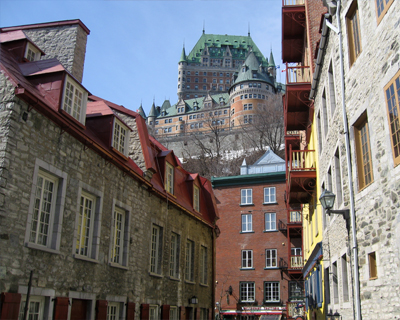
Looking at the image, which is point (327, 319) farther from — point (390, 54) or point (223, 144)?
point (223, 144)

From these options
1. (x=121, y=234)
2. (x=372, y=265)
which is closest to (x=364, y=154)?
(x=372, y=265)

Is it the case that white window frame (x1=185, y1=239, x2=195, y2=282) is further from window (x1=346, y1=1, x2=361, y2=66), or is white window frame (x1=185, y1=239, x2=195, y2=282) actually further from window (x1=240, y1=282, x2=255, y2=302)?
window (x1=240, y1=282, x2=255, y2=302)

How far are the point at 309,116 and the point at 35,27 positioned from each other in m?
11.0

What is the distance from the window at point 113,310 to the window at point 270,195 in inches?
912

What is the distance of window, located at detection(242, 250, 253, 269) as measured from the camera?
3247 cm

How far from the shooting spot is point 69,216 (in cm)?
951

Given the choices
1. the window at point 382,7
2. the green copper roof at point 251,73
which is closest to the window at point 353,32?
the window at point 382,7

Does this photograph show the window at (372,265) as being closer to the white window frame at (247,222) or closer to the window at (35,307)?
the window at (35,307)

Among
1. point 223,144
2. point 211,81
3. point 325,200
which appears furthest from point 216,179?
point 211,81

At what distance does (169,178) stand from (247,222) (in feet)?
60.4

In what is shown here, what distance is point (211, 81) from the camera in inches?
5384

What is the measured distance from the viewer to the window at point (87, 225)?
400 inches

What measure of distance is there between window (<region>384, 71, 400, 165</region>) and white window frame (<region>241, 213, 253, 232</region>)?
2660 cm

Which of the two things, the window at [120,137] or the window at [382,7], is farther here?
the window at [120,137]
